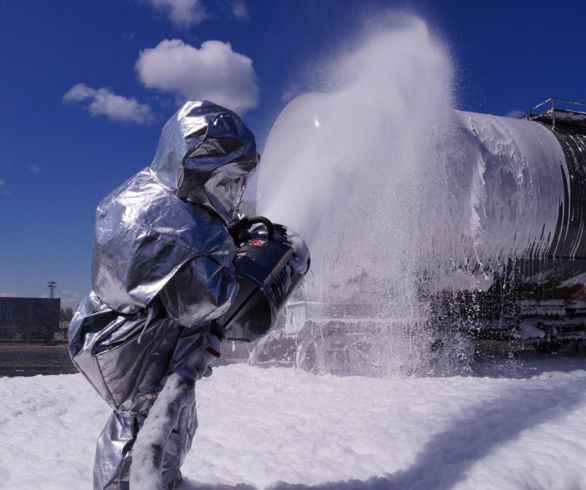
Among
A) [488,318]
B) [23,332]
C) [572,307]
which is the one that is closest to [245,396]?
[488,318]

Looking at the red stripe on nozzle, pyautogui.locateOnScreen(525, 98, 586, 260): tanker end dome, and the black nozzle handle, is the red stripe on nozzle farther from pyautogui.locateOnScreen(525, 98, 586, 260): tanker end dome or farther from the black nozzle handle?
pyautogui.locateOnScreen(525, 98, 586, 260): tanker end dome

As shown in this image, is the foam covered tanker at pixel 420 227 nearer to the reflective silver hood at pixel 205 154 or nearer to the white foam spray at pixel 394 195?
the white foam spray at pixel 394 195

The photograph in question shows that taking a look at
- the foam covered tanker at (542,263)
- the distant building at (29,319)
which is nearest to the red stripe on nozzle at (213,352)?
the foam covered tanker at (542,263)

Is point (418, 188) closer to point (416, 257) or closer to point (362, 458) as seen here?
point (416, 257)

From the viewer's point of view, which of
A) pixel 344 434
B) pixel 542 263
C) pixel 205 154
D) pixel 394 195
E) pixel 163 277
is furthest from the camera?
pixel 542 263

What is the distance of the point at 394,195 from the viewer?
5512 millimetres

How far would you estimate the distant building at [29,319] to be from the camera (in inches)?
909

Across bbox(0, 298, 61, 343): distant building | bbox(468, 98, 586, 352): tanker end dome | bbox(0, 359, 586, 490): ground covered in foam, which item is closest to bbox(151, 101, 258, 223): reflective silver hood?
bbox(0, 359, 586, 490): ground covered in foam

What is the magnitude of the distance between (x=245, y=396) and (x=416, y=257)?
2416 millimetres

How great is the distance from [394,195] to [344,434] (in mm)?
2762

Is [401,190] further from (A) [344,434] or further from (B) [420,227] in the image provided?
(A) [344,434]

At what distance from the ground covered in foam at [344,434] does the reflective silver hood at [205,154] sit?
1.48m

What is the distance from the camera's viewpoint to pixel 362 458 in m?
3.04

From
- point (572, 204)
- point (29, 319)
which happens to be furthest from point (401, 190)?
point (29, 319)
